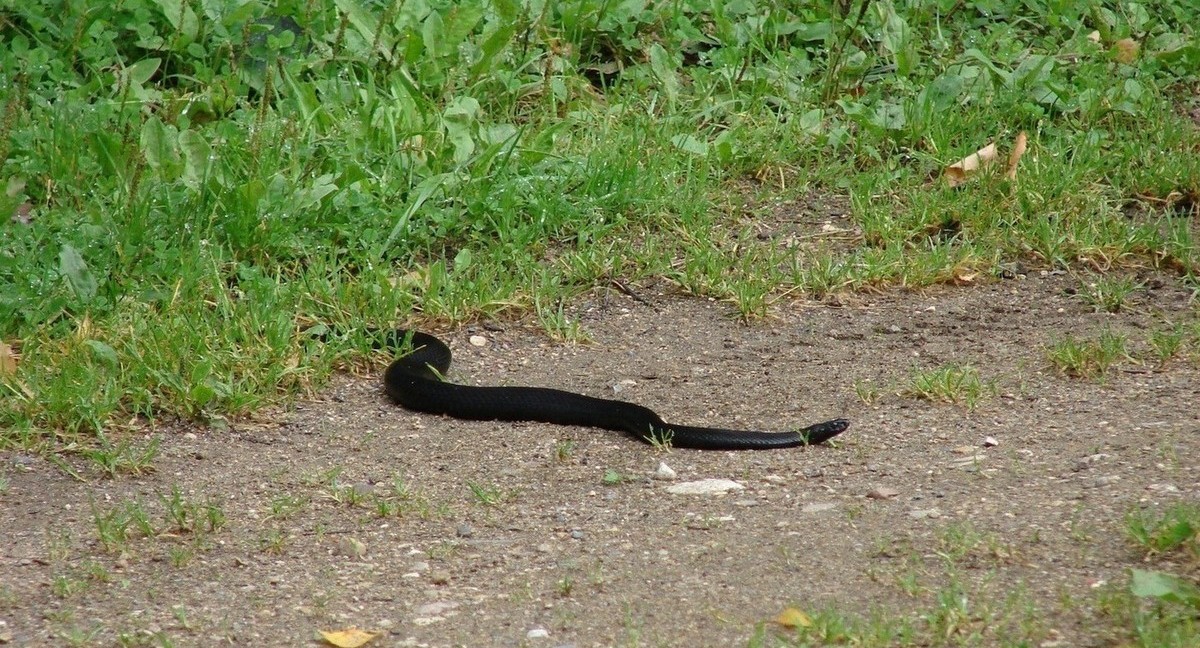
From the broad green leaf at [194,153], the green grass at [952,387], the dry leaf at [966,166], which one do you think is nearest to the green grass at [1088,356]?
the green grass at [952,387]

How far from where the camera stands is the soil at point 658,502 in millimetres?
3135

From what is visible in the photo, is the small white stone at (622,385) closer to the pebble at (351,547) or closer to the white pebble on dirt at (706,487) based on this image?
the white pebble on dirt at (706,487)

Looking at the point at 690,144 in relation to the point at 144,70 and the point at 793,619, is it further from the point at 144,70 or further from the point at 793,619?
the point at 793,619

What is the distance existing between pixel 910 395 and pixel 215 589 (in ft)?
7.38

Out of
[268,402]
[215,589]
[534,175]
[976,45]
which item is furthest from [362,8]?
[215,589]

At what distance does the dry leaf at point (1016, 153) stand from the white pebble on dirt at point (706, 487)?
101 inches

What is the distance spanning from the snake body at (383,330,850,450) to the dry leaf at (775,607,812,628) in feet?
3.89

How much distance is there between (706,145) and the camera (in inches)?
243

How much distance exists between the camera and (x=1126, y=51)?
22.2 feet

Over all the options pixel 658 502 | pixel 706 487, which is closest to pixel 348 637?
pixel 658 502

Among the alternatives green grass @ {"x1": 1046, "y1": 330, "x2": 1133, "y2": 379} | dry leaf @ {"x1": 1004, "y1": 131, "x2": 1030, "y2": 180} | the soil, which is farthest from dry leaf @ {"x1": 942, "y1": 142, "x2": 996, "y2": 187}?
green grass @ {"x1": 1046, "y1": 330, "x2": 1133, "y2": 379}

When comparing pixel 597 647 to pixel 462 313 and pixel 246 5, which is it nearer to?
pixel 462 313

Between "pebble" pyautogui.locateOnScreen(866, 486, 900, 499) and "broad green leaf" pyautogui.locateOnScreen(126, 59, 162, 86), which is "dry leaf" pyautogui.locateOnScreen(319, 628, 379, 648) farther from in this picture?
"broad green leaf" pyautogui.locateOnScreen(126, 59, 162, 86)

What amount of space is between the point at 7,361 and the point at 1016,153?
4.05 m
